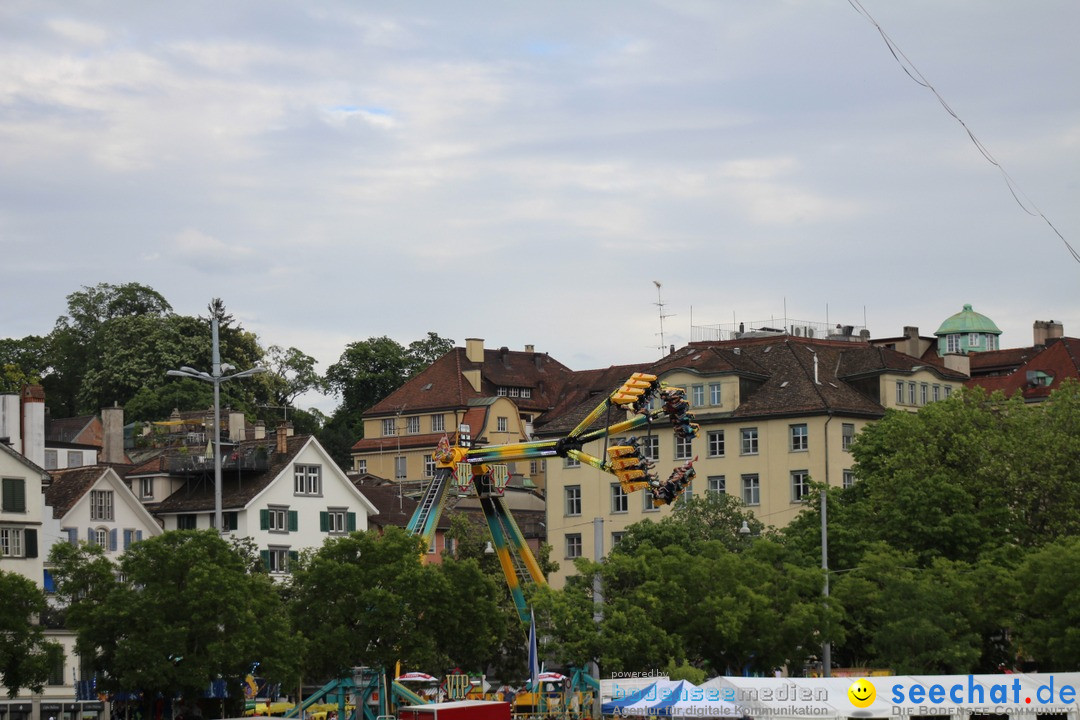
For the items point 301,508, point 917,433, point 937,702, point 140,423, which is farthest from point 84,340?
point 937,702

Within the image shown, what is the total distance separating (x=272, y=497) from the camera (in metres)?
104

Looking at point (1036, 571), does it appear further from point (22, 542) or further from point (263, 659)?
point (22, 542)

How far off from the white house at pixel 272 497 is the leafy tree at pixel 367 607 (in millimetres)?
31282

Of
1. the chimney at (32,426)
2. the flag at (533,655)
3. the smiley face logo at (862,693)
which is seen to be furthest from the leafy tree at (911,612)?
the chimney at (32,426)

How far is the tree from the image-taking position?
62469mm

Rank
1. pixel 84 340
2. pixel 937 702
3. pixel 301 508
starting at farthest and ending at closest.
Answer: pixel 84 340 < pixel 301 508 < pixel 937 702

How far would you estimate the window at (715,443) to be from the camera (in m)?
113

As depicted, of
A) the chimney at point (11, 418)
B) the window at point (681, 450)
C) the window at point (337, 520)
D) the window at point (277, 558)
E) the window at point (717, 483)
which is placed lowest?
the window at point (277, 558)

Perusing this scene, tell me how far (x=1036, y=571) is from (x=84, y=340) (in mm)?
118421

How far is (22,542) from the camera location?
8538cm

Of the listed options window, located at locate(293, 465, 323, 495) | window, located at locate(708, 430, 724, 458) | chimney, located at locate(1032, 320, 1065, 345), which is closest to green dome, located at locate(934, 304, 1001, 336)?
chimney, located at locate(1032, 320, 1065, 345)

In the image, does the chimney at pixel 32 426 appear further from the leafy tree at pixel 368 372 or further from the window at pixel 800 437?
the leafy tree at pixel 368 372

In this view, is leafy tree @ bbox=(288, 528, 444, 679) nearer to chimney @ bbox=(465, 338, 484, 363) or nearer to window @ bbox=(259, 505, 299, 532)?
window @ bbox=(259, 505, 299, 532)

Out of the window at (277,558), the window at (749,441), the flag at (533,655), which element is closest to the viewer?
the flag at (533,655)
